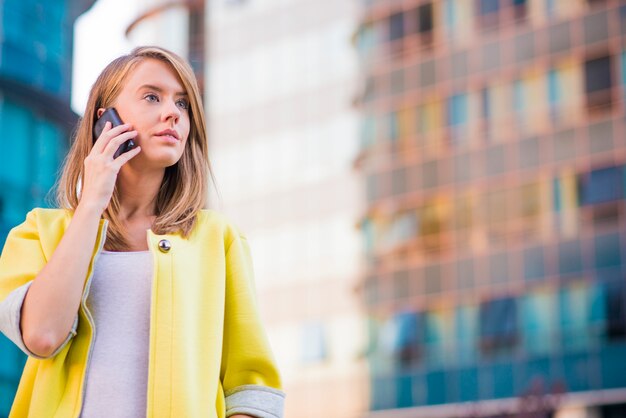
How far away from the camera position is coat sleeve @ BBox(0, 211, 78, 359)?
3.03 metres

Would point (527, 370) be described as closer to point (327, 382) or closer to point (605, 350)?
point (605, 350)

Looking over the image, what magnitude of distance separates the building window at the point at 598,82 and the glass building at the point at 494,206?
0.04 metres

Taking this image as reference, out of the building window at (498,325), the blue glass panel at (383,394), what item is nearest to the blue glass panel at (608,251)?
the building window at (498,325)

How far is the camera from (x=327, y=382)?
39188mm

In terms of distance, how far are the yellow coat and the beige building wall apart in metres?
35.0

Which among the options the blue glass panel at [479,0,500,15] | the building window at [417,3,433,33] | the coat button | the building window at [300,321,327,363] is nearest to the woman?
the coat button

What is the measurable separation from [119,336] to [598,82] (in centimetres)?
3249

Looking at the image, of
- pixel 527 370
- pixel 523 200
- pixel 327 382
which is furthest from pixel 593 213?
pixel 327 382

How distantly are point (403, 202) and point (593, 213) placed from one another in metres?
6.33

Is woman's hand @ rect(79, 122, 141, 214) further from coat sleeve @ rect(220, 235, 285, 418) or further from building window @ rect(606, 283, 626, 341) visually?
building window @ rect(606, 283, 626, 341)

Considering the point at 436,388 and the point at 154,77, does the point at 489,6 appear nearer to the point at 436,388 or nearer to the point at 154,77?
the point at 436,388

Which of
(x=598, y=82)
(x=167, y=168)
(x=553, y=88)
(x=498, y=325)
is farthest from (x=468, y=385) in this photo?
(x=167, y=168)

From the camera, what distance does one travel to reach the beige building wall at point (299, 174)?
3941 cm

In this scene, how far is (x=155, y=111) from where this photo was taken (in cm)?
331
